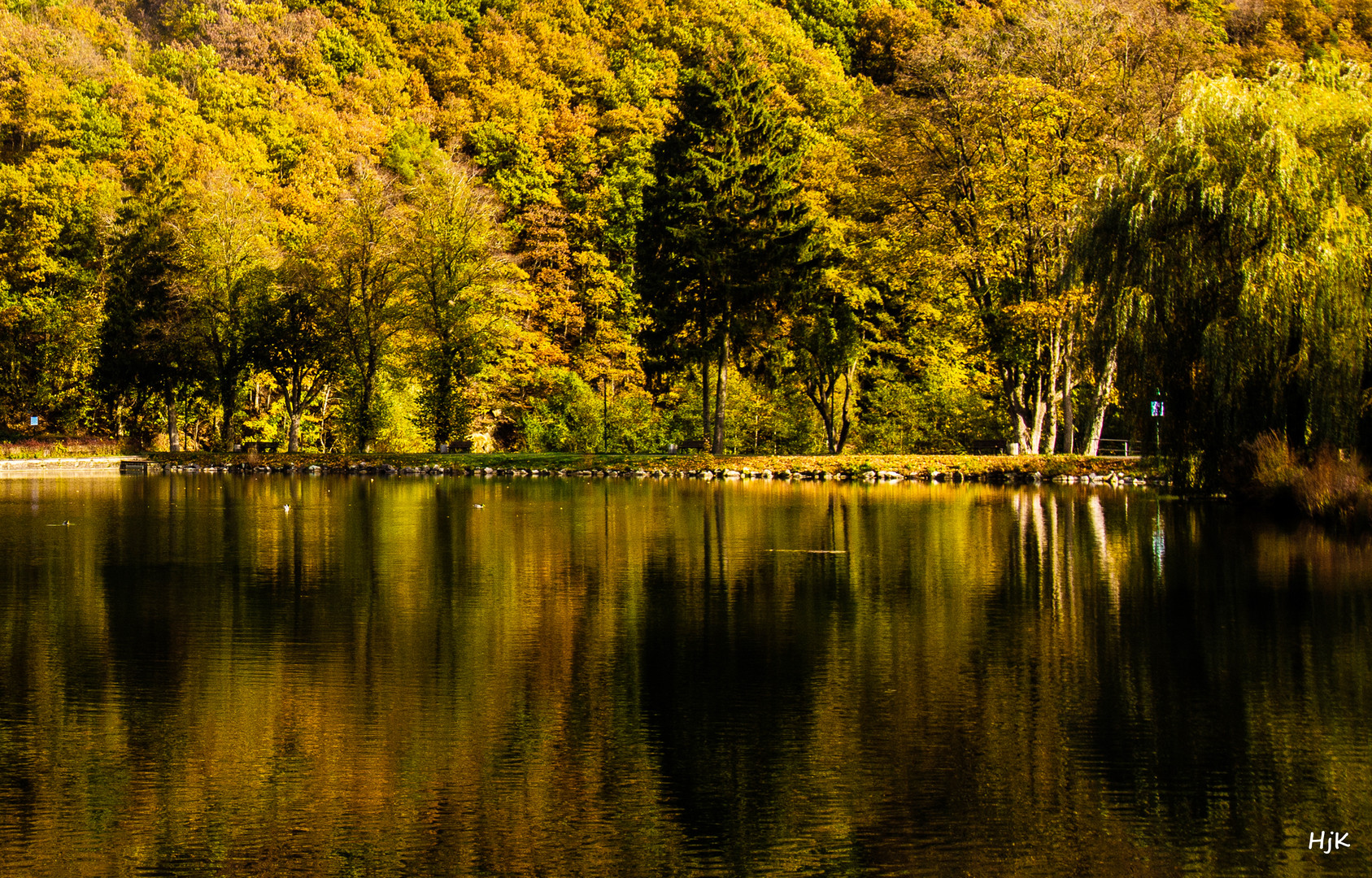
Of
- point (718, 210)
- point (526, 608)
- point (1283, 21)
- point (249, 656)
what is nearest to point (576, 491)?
point (718, 210)

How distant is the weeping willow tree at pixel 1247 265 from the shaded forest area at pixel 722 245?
8cm

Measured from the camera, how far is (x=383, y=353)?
58625 millimetres

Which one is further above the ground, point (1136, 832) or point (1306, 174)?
point (1306, 174)

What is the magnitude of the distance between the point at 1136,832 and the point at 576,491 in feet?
100

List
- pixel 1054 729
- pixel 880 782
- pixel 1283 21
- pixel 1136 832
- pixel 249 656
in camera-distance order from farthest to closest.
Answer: pixel 1283 21 → pixel 249 656 → pixel 1054 729 → pixel 880 782 → pixel 1136 832

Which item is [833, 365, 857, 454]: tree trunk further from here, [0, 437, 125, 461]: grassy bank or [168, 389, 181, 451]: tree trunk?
[0, 437, 125, 461]: grassy bank

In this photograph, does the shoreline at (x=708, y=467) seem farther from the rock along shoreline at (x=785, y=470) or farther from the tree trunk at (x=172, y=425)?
the tree trunk at (x=172, y=425)

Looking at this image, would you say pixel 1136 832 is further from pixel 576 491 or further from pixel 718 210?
pixel 718 210

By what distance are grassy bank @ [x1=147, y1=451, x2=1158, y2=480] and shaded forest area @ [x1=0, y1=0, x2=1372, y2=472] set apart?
8.99 ft

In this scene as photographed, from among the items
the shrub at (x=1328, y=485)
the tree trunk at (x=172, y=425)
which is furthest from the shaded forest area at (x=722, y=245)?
the tree trunk at (x=172, y=425)

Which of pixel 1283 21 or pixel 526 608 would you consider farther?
pixel 1283 21

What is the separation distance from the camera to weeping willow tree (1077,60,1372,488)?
24.4 m

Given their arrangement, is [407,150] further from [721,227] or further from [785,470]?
[785,470]

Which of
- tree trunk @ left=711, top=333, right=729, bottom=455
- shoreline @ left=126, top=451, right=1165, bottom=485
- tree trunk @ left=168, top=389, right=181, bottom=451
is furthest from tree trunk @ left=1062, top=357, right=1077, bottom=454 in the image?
tree trunk @ left=168, top=389, right=181, bottom=451
